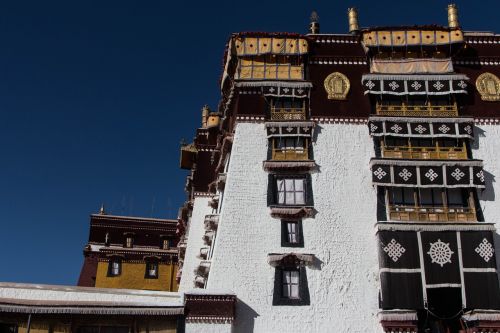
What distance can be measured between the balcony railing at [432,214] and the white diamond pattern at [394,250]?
1137mm

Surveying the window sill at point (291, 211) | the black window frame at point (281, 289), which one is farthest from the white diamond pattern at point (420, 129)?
the black window frame at point (281, 289)

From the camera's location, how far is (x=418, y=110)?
85.9 feet

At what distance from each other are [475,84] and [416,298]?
9965mm

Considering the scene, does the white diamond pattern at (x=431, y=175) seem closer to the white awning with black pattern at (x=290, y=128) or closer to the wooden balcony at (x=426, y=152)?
the wooden balcony at (x=426, y=152)

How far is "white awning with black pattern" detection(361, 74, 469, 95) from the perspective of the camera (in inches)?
Result: 1033

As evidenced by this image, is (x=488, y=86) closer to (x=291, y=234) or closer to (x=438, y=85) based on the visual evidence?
(x=438, y=85)

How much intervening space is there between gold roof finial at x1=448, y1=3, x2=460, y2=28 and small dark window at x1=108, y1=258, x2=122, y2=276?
25.8 metres

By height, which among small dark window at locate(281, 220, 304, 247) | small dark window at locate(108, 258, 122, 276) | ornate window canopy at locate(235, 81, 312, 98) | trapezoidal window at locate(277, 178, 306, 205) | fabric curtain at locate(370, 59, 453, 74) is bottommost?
small dark window at locate(281, 220, 304, 247)

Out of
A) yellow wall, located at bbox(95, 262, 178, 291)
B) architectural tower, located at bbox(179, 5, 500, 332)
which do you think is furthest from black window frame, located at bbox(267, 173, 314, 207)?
yellow wall, located at bbox(95, 262, 178, 291)

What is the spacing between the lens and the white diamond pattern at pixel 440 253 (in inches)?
900

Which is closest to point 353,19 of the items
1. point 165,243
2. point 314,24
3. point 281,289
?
point 314,24

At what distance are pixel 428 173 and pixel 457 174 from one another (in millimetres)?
1090

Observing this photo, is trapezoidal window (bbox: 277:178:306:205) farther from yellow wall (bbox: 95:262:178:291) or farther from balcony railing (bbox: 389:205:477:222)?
yellow wall (bbox: 95:262:178:291)

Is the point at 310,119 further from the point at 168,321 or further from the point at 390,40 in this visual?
the point at 168,321
